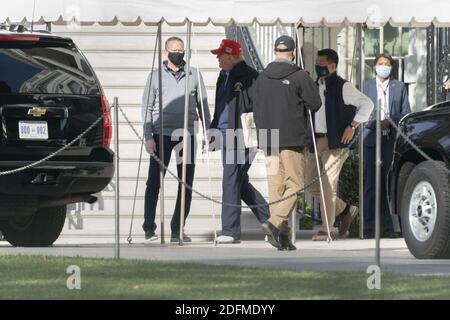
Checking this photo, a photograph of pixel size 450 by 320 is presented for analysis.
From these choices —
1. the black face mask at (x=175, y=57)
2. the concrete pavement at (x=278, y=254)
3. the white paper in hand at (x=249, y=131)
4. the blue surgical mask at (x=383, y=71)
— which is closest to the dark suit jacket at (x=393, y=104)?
the blue surgical mask at (x=383, y=71)

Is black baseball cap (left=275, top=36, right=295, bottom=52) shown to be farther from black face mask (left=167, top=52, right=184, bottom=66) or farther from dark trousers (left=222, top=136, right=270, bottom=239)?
black face mask (left=167, top=52, right=184, bottom=66)

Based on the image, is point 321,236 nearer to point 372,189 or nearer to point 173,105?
point 372,189

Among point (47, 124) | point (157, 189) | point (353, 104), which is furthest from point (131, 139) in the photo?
point (47, 124)

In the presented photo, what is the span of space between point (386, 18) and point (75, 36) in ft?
20.4

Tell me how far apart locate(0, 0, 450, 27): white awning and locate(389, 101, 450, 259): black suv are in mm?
1834

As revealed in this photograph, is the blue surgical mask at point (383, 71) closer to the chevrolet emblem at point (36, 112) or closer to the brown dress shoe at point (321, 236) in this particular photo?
the brown dress shoe at point (321, 236)

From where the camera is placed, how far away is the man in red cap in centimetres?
1836

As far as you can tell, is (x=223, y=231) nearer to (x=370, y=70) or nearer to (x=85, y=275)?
(x=85, y=275)

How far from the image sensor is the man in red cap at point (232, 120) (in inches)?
723

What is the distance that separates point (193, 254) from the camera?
53.7 feet

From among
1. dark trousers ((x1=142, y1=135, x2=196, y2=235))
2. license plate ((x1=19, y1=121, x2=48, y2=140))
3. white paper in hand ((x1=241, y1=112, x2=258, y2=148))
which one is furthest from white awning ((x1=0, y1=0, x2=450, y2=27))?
dark trousers ((x1=142, y1=135, x2=196, y2=235))

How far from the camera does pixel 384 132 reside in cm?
1980

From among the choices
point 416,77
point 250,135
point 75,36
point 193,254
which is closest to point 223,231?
point 250,135
